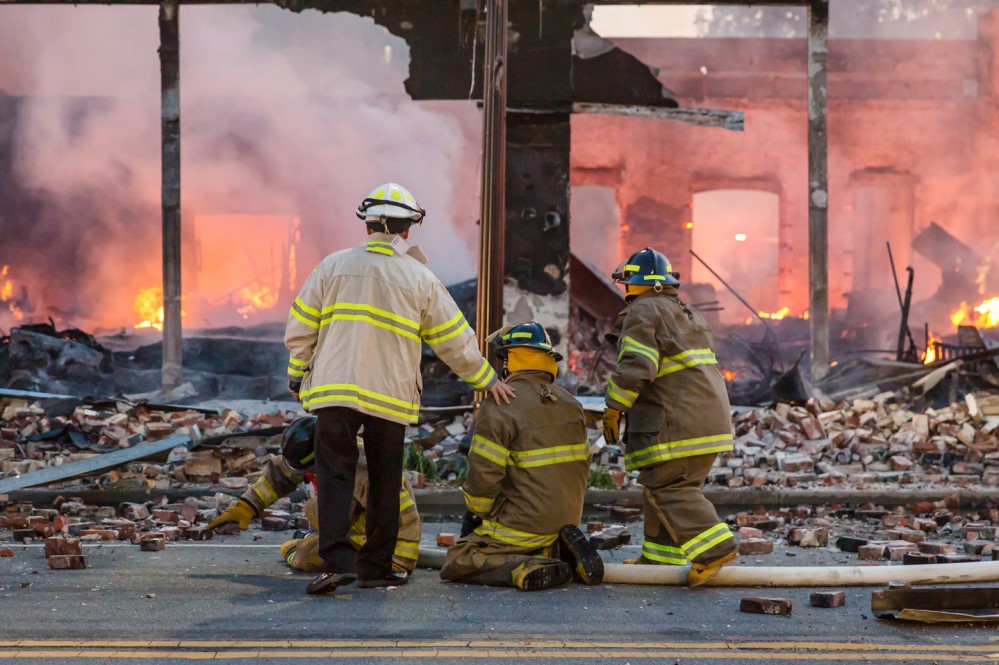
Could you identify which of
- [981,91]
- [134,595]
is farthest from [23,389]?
[981,91]

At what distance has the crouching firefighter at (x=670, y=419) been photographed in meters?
6.39

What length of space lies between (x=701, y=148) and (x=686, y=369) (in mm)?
20550

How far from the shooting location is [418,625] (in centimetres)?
524

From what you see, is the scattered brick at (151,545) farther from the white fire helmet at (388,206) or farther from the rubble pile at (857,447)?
the rubble pile at (857,447)

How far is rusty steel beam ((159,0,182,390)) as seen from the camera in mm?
16016

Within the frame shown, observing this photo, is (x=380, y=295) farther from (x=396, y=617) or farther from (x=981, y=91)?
(x=981, y=91)

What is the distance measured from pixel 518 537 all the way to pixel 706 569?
917 millimetres

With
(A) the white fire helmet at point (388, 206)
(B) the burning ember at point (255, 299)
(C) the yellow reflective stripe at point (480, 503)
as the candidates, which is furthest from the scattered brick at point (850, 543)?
(B) the burning ember at point (255, 299)

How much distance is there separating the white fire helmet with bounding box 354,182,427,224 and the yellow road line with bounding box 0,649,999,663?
2.34 meters

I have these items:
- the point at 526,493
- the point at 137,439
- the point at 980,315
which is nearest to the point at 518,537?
the point at 526,493

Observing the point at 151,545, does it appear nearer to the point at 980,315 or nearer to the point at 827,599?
the point at 827,599

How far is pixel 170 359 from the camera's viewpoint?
16141 mm

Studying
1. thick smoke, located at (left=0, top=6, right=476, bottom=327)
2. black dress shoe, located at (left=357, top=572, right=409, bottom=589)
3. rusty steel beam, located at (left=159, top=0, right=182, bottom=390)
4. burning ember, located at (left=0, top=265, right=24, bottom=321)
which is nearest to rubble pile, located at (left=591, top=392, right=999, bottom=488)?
black dress shoe, located at (left=357, top=572, right=409, bottom=589)

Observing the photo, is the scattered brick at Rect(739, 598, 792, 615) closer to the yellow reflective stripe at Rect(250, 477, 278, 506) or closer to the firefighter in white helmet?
the firefighter in white helmet
